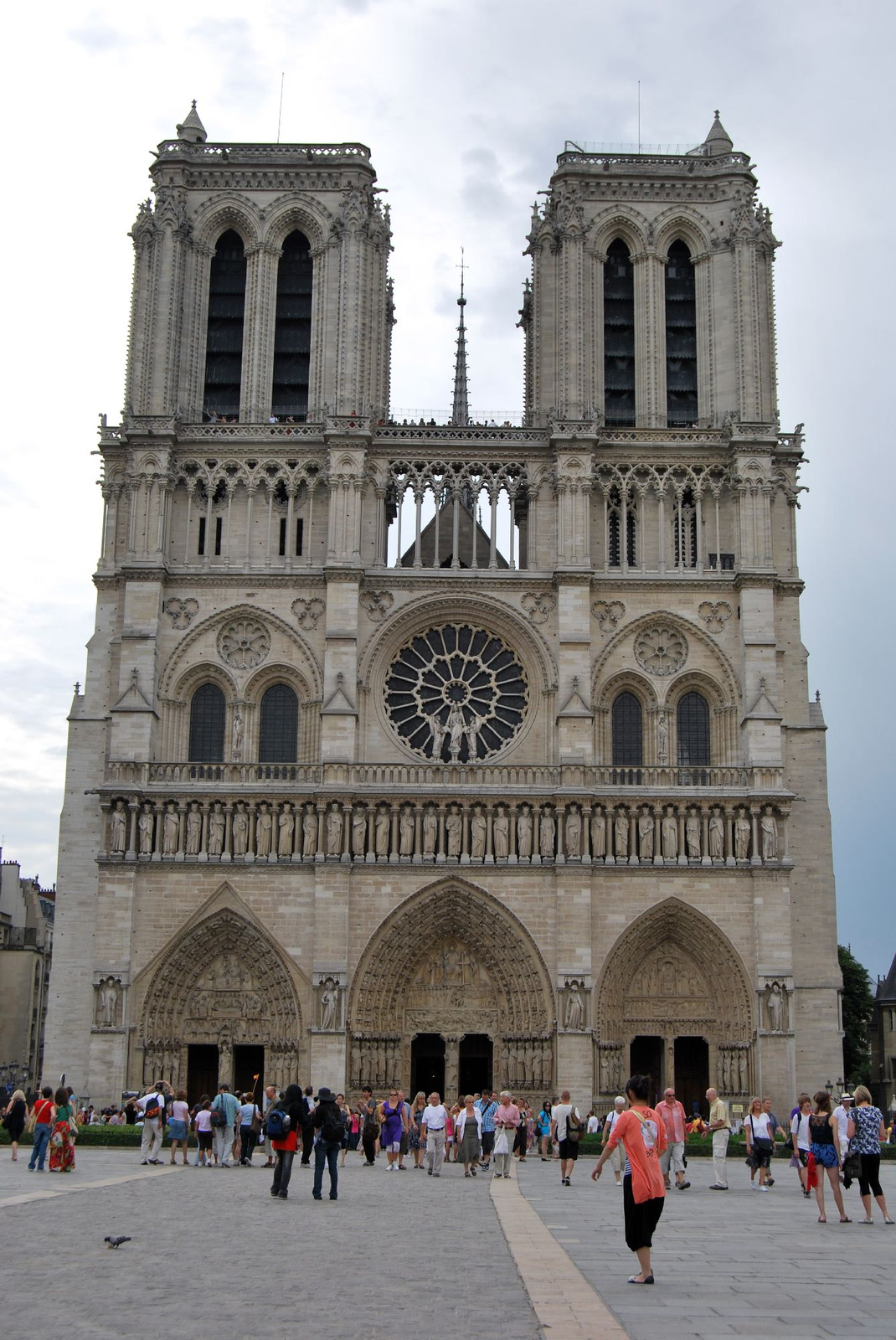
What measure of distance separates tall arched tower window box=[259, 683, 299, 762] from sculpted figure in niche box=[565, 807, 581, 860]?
7311mm

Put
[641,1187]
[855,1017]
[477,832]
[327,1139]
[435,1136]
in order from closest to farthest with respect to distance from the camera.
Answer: [641,1187] < [327,1139] < [435,1136] < [477,832] < [855,1017]

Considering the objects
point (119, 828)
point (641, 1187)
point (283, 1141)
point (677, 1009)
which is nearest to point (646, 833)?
point (677, 1009)

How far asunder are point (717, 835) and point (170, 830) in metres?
13.1

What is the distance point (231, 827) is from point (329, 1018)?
5.20 metres

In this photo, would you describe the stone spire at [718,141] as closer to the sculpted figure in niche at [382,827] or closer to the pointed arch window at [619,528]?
the pointed arch window at [619,528]

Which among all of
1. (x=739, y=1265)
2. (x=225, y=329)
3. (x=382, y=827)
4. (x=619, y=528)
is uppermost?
(x=225, y=329)

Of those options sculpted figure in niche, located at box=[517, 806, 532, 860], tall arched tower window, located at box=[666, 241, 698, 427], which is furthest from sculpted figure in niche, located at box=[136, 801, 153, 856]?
tall arched tower window, located at box=[666, 241, 698, 427]

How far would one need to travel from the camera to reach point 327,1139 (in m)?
18.1

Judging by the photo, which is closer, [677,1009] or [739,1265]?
[739,1265]

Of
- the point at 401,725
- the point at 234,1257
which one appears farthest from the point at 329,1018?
the point at 234,1257

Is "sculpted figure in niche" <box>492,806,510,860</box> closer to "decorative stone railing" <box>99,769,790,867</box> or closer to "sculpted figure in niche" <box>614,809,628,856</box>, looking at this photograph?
"decorative stone railing" <box>99,769,790,867</box>

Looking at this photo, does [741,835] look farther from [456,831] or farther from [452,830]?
[452,830]

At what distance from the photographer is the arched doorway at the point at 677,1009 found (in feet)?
121

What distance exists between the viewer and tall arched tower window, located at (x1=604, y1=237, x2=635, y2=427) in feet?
140
